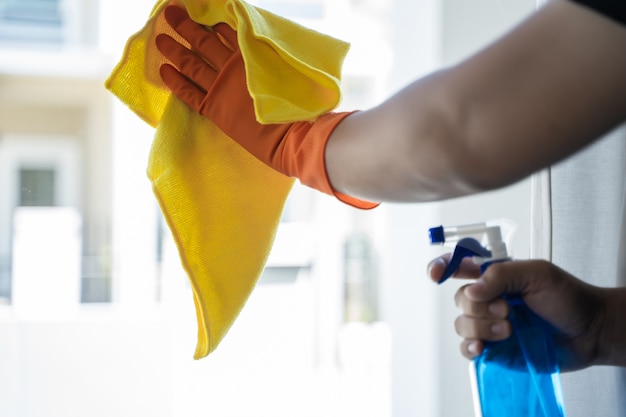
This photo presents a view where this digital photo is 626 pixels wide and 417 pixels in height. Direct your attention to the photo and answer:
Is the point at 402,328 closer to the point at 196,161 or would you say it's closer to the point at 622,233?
the point at 622,233

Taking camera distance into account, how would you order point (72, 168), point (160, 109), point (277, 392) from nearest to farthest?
1. point (160, 109)
2. point (72, 168)
3. point (277, 392)

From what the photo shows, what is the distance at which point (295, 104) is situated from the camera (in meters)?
0.54

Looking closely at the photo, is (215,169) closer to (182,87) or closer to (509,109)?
(182,87)

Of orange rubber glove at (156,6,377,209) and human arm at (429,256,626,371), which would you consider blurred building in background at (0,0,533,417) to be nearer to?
human arm at (429,256,626,371)

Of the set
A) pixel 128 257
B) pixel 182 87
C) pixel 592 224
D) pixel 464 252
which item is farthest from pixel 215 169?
pixel 128 257

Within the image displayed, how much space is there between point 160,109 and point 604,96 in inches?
16.9

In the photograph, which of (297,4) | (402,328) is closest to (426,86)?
(402,328)

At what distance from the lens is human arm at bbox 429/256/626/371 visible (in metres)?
0.55

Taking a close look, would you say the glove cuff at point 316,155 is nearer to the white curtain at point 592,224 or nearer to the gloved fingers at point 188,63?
the gloved fingers at point 188,63

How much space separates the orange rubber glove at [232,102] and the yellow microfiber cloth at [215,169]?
0.02 meters

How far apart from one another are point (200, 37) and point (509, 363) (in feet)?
1.40

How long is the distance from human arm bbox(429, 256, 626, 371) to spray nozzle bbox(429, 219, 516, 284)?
0.7 inches

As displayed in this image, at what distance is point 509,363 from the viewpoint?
1.90ft

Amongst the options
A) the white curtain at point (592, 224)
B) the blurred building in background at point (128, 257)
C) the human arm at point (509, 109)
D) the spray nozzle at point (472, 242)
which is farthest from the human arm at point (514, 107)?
the blurred building in background at point (128, 257)
